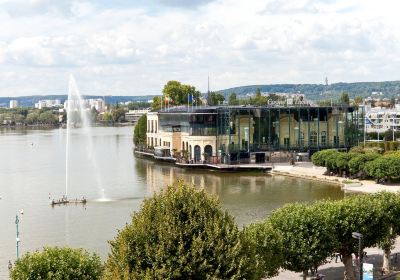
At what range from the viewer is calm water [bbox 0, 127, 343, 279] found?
49.7 m

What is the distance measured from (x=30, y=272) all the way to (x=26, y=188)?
168 feet

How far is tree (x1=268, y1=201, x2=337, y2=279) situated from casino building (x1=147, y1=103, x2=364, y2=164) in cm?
6665

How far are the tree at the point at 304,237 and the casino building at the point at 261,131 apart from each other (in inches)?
2624

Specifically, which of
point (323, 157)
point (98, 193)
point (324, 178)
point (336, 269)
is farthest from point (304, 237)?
point (323, 157)

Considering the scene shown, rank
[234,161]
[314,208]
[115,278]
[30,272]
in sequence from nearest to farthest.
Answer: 1. [115,278]
2. [30,272]
3. [314,208]
4. [234,161]

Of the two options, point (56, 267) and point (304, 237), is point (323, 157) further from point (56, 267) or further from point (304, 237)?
point (56, 267)

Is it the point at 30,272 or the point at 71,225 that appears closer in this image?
the point at 30,272

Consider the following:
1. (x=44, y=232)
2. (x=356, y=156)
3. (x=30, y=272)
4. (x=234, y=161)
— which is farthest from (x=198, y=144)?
(x=30, y=272)

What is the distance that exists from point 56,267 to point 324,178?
192 feet

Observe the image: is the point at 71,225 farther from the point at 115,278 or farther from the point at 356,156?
the point at 356,156

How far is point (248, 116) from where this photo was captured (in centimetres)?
10438

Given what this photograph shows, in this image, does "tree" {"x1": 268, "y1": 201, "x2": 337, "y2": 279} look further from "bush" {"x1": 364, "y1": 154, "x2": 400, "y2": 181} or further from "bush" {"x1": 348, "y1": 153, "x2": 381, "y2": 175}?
"bush" {"x1": 348, "y1": 153, "x2": 381, "y2": 175}

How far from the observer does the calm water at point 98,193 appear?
4968 centimetres

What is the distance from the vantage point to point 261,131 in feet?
343
